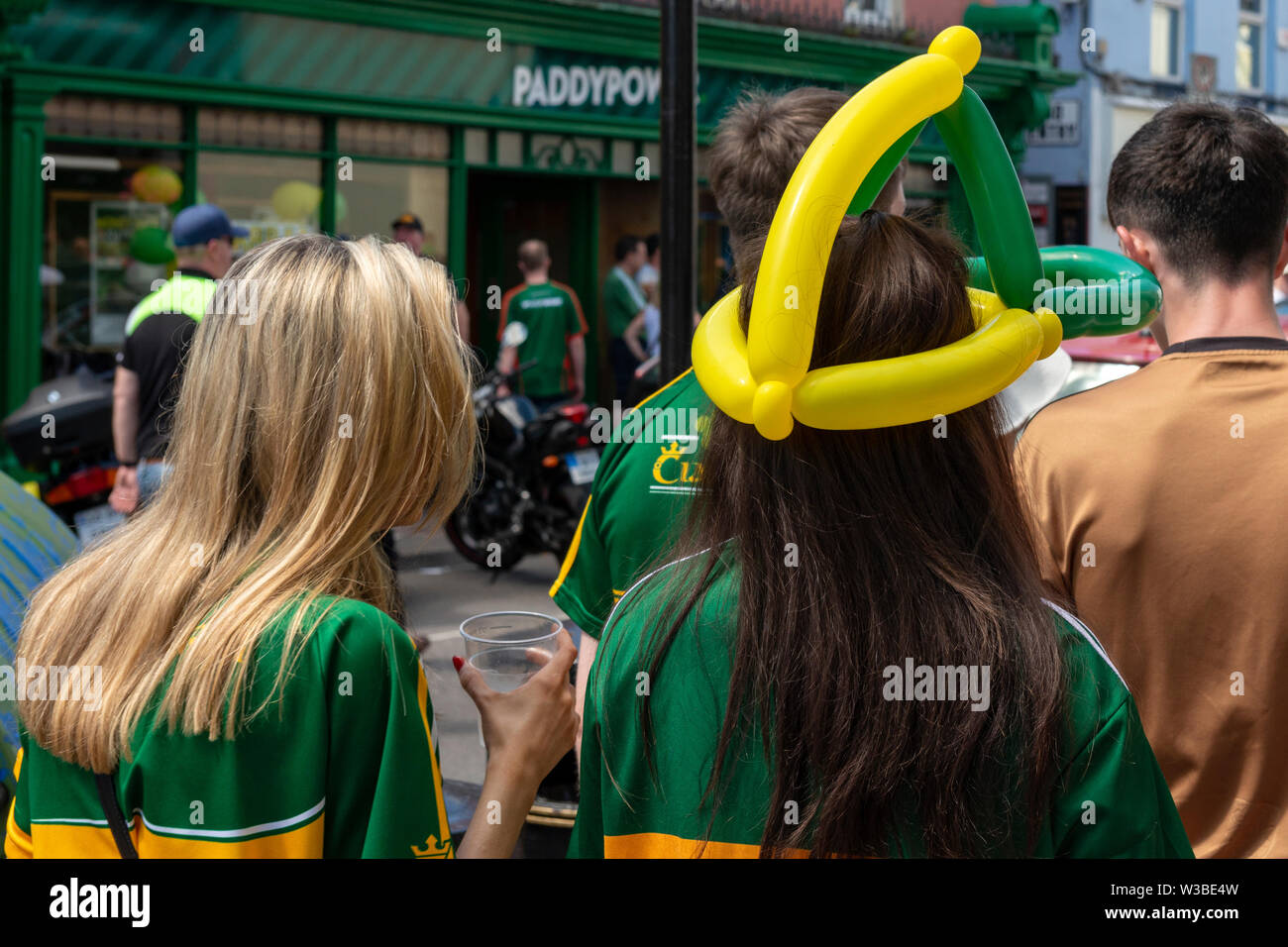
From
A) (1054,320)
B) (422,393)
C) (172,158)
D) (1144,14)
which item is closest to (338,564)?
(422,393)

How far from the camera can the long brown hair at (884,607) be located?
1.32 m

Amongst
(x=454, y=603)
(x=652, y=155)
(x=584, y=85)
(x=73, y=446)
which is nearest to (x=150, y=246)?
(x=73, y=446)

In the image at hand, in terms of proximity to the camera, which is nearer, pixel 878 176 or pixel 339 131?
pixel 878 176

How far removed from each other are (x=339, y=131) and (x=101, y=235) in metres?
2.09

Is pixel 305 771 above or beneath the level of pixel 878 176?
beneath

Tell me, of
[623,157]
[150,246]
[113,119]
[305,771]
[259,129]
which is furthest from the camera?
[623,157]

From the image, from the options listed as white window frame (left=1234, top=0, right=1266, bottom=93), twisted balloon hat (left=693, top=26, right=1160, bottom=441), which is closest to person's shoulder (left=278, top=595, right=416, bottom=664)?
twisted balloon hat (left=693, top=26, right=1160, bottom=441)

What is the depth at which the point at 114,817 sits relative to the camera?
1572 mm

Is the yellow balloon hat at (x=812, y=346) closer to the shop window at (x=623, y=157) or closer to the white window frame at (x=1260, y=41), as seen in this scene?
the shop window at (x=623, y=157)

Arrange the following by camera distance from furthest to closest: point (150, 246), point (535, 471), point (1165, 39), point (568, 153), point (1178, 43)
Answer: point (1178, 43) → point (1165, 39) → point (568, 153) → point (150, 246) → point (535, 471)

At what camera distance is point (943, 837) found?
132 centimetres

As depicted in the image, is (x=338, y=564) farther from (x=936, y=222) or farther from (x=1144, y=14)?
(x=1144, y=14)

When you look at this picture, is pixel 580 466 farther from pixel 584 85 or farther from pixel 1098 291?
pixel 1098 291
